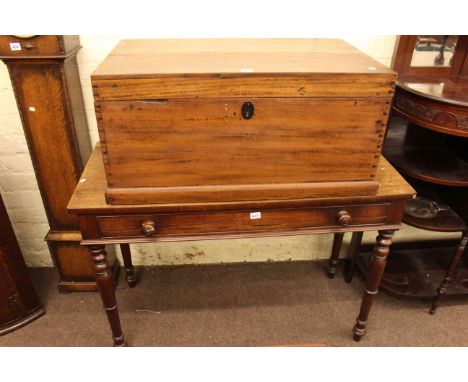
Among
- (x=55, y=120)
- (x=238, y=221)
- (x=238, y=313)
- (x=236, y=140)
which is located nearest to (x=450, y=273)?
(x=238, y=313)

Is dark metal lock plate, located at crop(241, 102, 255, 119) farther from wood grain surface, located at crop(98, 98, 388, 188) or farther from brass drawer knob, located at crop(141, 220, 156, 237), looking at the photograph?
brass drawer knob, located at crop(141, 220, 156, 237)

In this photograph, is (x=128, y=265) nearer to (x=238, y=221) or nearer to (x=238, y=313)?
(x=238, y=313)

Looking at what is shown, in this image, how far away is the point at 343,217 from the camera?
1347mm

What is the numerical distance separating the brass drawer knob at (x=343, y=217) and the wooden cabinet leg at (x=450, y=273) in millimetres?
687

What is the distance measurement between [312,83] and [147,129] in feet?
1.60

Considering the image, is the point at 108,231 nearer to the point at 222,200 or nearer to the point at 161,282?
the point at 222,200

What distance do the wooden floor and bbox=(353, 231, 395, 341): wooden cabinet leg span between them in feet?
0.29

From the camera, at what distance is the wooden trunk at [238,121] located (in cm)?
111

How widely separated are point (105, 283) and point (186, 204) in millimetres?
454

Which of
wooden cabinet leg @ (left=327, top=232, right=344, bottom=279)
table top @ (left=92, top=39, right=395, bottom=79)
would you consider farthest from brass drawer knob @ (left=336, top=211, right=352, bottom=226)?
wooden cabinet leg @ (left=327, top=232, right=344, bottom=279)

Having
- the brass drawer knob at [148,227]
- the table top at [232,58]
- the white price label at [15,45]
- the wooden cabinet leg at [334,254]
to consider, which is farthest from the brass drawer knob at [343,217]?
the white price label at [15,45]

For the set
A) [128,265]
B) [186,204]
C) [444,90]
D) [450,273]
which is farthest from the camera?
[128,265]

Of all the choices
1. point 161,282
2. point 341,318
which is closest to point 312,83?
point 341,318

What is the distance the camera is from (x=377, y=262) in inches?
60.5
